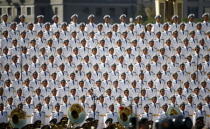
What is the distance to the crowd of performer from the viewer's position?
96.4 ft

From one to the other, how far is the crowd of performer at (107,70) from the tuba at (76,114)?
1.80m

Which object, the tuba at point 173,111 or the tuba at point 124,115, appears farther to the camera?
the tuba at point 124,115

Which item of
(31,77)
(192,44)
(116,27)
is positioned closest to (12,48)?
(31,77)

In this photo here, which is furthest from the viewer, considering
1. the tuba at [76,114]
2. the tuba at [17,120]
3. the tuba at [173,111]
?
the tuba at [17,120]

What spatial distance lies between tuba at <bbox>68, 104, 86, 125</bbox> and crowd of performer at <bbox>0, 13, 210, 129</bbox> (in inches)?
70.9

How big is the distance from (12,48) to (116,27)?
381cm

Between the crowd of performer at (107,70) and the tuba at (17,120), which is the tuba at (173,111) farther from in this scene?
the tuba at (17,120)

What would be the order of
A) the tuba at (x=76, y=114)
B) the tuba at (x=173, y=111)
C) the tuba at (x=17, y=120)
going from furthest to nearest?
1. the tuba at (x=17, y=120)
2. the tuba at (x=76, y=114)
3. the tuba at (x=173, y=111)

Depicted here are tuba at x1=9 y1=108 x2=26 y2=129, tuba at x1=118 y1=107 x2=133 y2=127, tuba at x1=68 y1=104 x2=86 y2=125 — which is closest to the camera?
tuba at x1=118 y1=107 x2=133 y2=127

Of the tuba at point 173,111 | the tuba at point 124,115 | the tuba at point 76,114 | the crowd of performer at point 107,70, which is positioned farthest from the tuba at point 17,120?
the tuba at point 173,111

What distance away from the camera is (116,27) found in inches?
1177

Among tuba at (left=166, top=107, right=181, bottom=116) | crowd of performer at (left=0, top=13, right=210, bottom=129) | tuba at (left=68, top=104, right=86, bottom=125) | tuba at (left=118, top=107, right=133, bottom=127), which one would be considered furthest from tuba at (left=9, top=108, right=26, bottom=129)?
tuba at (left=166, top=107, right=181, bottom=116)

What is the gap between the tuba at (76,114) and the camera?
27312mm

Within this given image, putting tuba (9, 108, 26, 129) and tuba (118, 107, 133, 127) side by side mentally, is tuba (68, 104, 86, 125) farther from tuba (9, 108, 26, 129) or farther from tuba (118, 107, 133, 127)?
tuba (9, 108, 26, 129)
